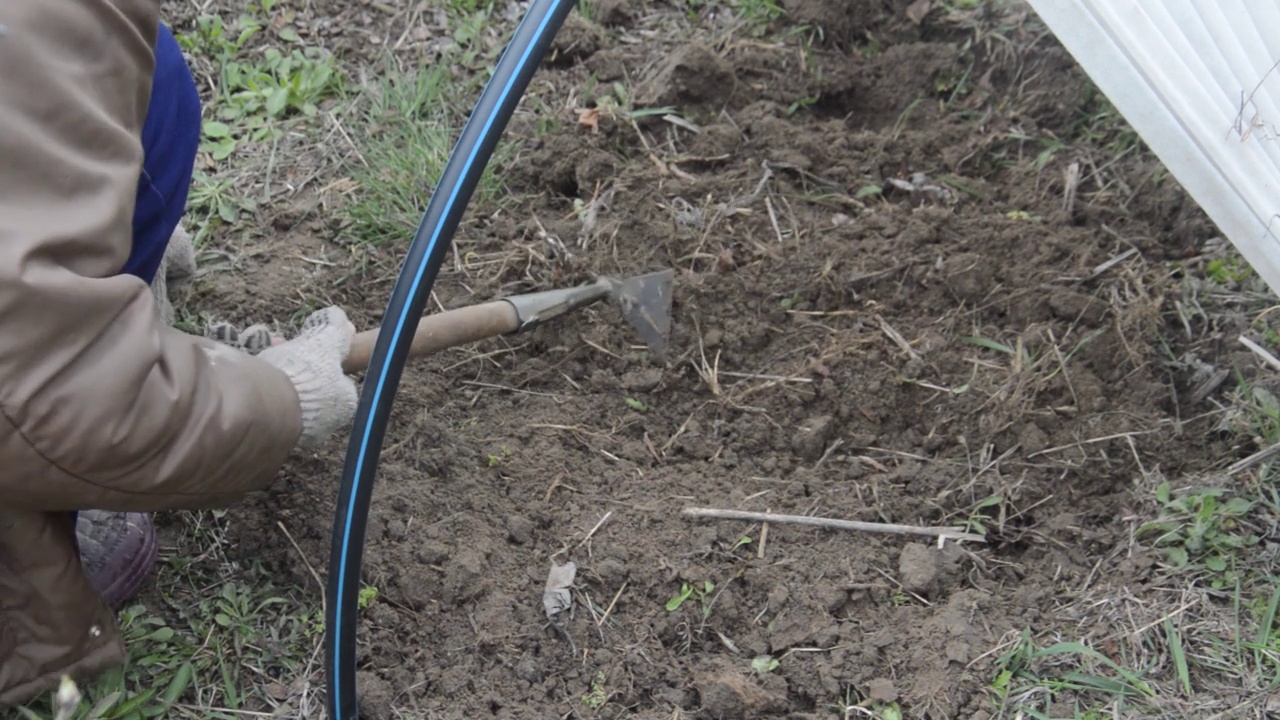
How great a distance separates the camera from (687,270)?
229 cm

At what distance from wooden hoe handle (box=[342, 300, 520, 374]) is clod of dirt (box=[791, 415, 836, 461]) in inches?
24.0

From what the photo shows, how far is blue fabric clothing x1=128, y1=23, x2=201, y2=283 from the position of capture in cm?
177

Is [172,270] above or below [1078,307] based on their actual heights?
above

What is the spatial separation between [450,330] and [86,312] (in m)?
0.69

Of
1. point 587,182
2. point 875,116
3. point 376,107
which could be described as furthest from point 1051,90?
point 376,107

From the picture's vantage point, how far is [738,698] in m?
1.71

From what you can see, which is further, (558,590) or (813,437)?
(813,437)

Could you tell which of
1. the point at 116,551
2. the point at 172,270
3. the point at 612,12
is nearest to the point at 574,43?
the point at 612,12

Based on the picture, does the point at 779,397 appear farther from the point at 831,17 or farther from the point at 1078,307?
the point at 831,17

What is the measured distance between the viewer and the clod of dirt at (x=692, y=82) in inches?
101

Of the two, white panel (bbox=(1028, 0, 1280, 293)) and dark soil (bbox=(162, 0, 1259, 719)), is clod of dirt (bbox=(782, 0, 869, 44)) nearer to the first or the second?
dark soil (bbox=(162, 0, 1259, 719))

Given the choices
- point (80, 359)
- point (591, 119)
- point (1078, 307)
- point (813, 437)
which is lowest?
point (1078, 307)

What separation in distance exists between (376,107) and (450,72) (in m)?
0.22

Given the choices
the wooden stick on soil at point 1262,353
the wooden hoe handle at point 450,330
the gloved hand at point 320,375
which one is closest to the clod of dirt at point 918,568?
the wooden stick on soil at point 1262,353
